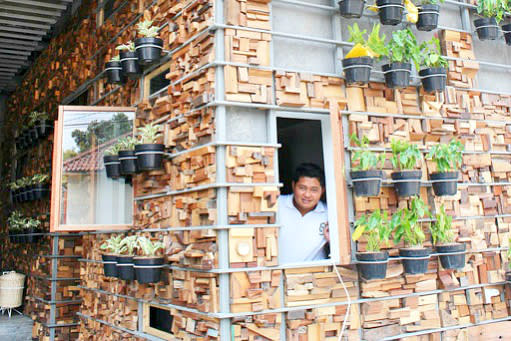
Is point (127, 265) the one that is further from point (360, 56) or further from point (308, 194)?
point (360, 56)

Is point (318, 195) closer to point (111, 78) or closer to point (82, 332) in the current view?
point (111, 78)

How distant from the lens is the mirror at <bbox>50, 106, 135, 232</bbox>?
16.1ft

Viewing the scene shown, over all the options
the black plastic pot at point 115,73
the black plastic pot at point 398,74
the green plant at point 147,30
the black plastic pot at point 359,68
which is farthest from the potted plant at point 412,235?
the black plastic pot at point 115,73

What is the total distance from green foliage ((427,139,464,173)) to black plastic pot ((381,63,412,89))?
60cm

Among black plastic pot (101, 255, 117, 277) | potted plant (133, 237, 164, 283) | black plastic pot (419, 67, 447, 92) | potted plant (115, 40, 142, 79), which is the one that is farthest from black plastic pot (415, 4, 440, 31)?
black plastic pot (101, 255, 117, 277)

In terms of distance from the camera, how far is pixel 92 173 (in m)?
5.16

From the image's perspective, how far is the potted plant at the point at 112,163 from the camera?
4.89 metres

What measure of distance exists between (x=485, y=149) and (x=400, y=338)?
1.99 m

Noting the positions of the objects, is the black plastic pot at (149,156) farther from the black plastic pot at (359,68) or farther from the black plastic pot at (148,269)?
the black plastic pot at (359,68)

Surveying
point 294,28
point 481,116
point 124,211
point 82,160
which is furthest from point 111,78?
point 481,116

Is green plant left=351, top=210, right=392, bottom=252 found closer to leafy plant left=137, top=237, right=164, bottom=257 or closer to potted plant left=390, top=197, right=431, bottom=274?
potted plant left=390, top=197, right=431, bottom=274

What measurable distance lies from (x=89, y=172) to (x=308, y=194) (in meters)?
2.23

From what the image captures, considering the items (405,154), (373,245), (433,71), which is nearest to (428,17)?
(433,71)

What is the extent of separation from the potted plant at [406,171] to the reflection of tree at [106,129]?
269 cm
